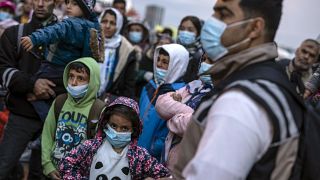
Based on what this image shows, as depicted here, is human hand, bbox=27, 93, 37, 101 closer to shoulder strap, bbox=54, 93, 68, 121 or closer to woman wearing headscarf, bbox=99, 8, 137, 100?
shoulder strap, bbox=54, 93, 68, 121

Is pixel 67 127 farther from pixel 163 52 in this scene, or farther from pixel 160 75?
pixel 163 52

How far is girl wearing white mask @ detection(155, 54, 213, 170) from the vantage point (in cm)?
355

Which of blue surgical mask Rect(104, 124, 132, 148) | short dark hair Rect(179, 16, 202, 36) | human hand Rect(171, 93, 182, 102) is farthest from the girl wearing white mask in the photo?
short dark hair Rect(179, 16, 202, 36)

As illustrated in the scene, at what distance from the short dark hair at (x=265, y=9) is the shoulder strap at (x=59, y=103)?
248 centimetres

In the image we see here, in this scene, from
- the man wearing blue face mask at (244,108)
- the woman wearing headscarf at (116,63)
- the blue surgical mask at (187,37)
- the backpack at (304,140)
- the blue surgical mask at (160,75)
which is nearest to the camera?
the man wearing blue face mask at (244,108)

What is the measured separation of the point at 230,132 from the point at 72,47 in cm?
276

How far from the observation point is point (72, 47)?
163 inches

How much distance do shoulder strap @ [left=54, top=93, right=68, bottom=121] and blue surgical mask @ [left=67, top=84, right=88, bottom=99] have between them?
0.42 ft

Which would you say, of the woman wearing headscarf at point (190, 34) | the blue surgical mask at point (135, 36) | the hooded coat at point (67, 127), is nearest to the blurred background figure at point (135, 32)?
the blue surgical mask at point (135, 36)

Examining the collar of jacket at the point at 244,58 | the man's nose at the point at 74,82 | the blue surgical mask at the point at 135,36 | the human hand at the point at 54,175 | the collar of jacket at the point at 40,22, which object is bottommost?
the human hand at the point at 54,175

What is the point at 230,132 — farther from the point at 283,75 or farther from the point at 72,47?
the point at 72,47

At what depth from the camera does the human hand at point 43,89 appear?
4160 mm

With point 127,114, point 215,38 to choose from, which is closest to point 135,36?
point 127,114

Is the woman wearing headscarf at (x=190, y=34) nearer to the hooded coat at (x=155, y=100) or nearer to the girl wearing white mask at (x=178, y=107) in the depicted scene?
the hooded coat at (x=155, y=100)
